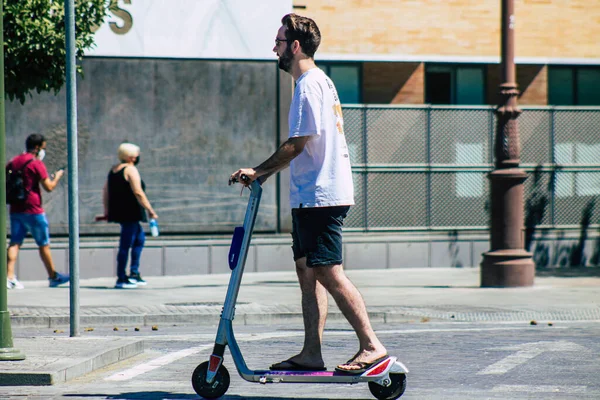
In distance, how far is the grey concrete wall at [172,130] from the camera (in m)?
15.5

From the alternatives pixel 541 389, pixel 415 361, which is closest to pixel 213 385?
pixel 541 389

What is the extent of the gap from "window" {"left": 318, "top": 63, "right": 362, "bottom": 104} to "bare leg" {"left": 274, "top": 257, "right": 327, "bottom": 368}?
39.3ft

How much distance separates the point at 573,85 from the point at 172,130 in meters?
7.36

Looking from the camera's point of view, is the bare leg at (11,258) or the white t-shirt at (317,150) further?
the bare leg at (11,258)

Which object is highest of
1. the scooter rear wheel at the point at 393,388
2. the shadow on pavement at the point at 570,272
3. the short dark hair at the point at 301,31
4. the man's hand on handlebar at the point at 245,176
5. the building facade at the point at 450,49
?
the building facade at the point at 450,49

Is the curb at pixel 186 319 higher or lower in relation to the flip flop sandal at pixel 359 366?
lower

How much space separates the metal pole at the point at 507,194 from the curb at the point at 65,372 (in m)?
6.62

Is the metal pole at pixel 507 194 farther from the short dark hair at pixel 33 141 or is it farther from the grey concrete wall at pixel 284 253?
the short dark hair at pixel 33 141

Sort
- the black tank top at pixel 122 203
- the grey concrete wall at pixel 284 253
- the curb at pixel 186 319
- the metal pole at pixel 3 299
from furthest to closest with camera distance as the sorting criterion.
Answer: the grey concrete wall at pixel 284 253 → the black tank top at pixel 122 203 → the curb at pixel 186 319 → the metal pole at pixel 3 299

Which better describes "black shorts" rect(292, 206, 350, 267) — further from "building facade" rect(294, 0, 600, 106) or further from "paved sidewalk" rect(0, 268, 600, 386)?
"building facade" rect(294, 0, 600, 106)

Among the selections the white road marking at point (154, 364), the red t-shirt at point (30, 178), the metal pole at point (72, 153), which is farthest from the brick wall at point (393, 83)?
the white road marking at point (154, 364)

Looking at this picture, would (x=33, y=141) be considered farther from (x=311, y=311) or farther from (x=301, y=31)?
(x=311, y=311)

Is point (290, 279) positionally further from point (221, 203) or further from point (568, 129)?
point (568, 129)

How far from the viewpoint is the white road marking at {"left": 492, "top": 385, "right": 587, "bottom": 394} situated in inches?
247
